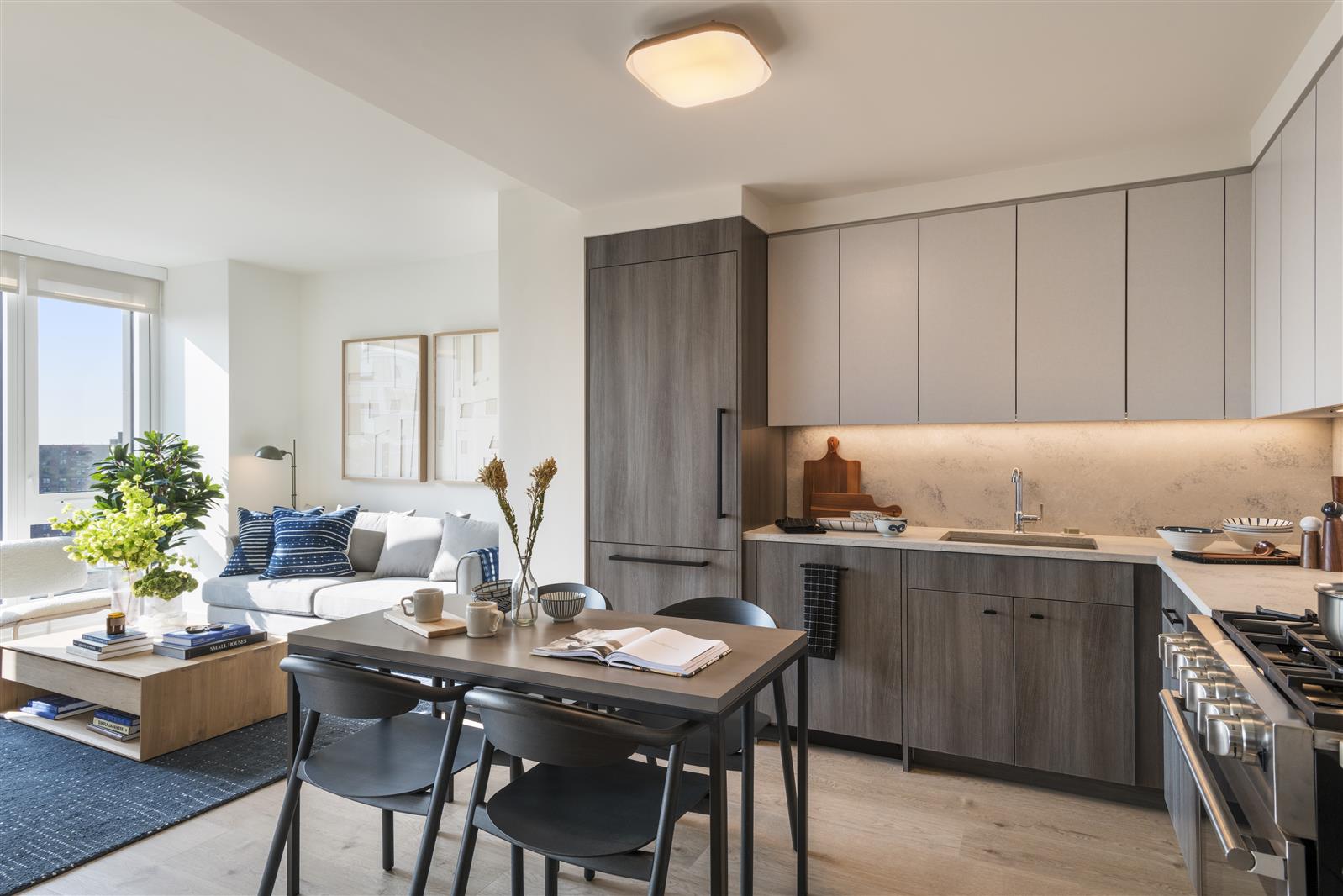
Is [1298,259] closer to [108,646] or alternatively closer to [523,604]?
[523,604]

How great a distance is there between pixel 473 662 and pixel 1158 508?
9.54ft

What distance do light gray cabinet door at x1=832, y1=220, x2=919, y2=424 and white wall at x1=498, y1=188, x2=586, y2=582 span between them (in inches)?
50.5

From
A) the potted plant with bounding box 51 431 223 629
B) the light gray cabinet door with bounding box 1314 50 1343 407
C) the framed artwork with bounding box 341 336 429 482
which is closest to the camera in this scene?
the light gray cabinet door with bounding box 1314 50 1343 407

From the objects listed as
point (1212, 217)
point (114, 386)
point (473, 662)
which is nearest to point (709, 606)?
point (473, 662)

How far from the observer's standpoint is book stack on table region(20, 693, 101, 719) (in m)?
3.52

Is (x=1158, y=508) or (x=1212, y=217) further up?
(x=1212, y=217)

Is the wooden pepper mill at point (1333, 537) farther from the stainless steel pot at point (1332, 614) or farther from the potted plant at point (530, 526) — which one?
the potted plant at point (530, 526)

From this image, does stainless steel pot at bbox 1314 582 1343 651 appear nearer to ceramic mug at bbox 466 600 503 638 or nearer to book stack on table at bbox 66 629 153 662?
ceramic mug at bbox 466 600 503 638

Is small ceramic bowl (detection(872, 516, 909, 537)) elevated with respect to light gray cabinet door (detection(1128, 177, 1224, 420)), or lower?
lower

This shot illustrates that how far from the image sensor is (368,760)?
6.59 ft

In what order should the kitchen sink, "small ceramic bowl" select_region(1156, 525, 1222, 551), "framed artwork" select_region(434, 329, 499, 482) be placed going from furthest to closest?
"framed artwork" select_region(434, 329, 499, 482), the kitchen sink, "small ceramic bowl" select_region(1156, 525, 1222, 551)

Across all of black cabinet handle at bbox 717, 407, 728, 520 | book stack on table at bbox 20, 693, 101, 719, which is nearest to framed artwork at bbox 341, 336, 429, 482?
book stack on table at bbox 20, 693, 101, 719

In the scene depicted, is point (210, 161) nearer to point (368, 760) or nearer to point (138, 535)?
point (138, 535)

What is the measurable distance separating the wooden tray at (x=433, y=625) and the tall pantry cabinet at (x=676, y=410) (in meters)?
1.39
